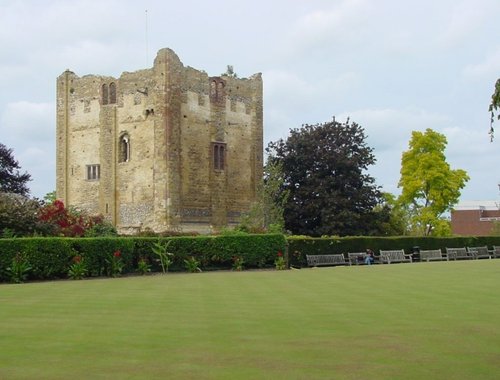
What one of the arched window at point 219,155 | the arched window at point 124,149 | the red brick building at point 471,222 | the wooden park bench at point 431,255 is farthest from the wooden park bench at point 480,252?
the red brick building at point 471,222

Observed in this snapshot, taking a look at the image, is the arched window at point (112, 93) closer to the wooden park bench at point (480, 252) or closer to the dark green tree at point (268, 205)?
the dark green tree at point (268, 205)

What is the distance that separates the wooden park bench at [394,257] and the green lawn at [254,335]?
2373 cm

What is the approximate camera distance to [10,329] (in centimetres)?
1126

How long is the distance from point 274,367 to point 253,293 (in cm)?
950

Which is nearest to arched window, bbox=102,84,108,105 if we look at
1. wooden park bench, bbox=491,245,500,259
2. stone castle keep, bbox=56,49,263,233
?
stone castle keep, bbox=56,49,263,233

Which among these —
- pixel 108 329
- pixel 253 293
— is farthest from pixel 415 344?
pixel 253 293

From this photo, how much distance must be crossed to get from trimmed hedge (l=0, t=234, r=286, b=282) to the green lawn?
29.1 feet

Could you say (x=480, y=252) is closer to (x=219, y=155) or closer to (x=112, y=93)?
(x=219, y=155)

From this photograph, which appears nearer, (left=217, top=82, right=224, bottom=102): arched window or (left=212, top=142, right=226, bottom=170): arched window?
(left=212, top=142, right=226, bottom=170): arched window

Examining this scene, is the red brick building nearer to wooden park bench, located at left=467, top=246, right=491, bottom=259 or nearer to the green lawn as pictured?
wooden park bench, located at left=467, top=246, right=491, bottom=259

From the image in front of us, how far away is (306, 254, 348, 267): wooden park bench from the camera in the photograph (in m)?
37.5

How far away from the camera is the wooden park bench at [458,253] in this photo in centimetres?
4466

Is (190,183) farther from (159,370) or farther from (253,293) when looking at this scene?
(159,370)

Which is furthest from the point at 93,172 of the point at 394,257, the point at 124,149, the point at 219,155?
the point at 394,257
